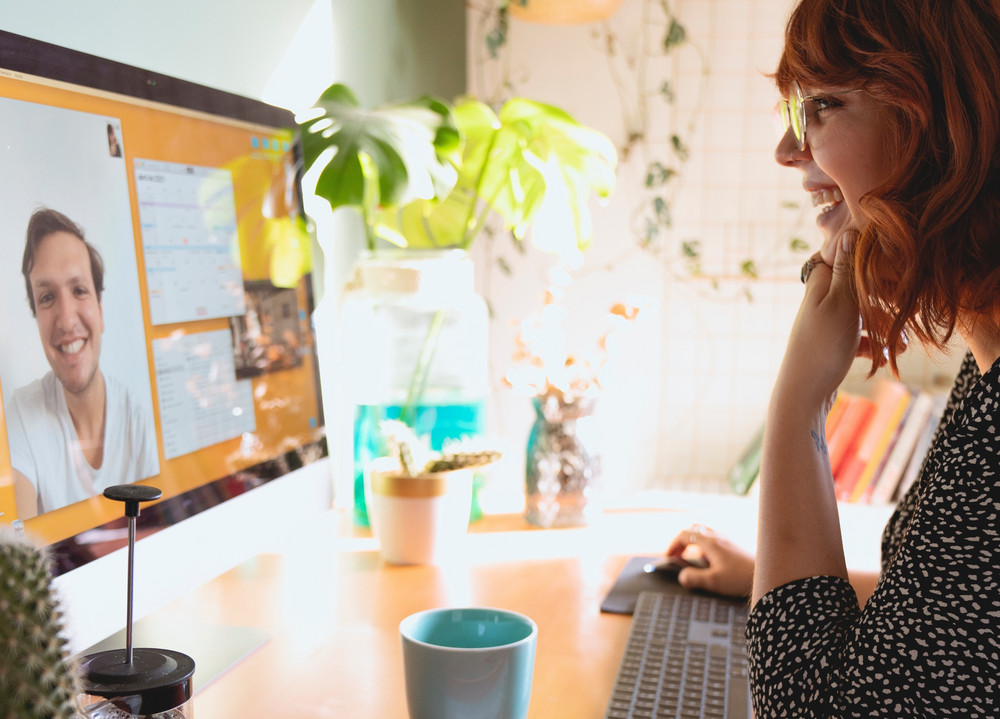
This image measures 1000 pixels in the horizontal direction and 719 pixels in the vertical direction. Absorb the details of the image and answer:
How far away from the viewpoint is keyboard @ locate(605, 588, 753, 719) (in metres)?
0.77

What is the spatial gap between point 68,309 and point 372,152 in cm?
44

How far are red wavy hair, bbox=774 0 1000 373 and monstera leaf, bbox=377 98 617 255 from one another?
669 millimetres

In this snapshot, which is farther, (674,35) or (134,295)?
(674,35)

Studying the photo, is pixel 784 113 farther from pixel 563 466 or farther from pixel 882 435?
pixel 882 435

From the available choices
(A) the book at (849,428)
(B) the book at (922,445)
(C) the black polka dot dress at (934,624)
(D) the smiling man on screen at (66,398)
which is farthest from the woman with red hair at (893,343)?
(A) the book at (849,428)

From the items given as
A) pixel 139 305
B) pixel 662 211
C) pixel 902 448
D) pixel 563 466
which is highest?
pixel 662 211

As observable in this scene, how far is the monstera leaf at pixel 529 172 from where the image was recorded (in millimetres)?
1371

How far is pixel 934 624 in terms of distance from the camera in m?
0.61

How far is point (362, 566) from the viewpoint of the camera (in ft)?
3.78

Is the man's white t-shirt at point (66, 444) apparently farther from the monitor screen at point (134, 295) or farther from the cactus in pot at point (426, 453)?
the cactus in pot at point (426, 453)

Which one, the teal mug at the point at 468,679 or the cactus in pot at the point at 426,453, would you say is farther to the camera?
the cactus in pot at the point at 426,453

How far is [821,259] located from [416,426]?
0.68 metres

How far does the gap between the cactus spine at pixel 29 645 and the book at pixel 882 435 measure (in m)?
1.86

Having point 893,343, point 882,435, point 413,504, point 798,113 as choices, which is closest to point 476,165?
point 413,504
